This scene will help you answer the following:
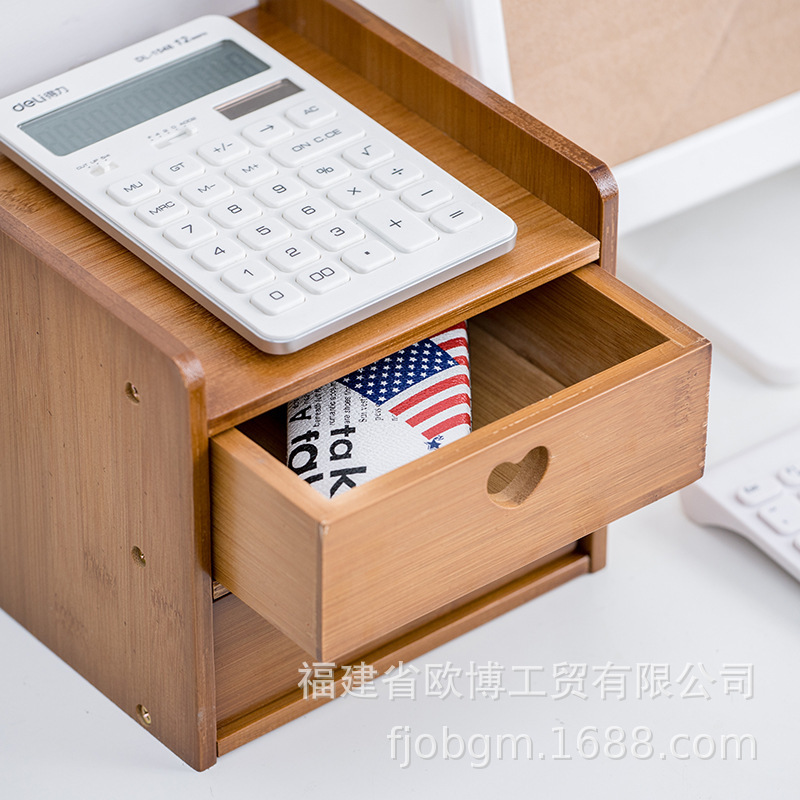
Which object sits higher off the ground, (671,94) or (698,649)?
(671,94)

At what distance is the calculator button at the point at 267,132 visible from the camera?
2.77 ft

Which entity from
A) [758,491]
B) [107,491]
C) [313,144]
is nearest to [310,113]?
[313,144]

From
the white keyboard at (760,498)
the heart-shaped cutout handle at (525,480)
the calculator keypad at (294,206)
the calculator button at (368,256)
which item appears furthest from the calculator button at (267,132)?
the white keyboard at (760,498)

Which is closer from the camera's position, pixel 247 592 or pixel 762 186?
pixel 247 592

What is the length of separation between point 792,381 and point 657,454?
312 mm

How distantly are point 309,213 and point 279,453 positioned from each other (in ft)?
0.42

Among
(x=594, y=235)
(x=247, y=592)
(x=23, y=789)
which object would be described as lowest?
(x=23, y=789)

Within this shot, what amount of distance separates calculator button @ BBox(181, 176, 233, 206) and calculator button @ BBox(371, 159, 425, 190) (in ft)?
0.26

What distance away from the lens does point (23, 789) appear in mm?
805

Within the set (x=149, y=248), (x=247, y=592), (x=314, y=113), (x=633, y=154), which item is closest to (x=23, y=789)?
(x=247, y=592)

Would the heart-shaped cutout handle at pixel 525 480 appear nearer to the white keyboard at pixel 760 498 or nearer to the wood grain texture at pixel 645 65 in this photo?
the white keyboard at pixel 760 498

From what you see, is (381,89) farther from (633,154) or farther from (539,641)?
(539,641)

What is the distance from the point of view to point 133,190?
0.81 metres

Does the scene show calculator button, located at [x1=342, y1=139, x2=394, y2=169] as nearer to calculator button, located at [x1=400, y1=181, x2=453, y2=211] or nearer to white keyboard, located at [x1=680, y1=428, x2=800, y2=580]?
calculator button, located at [x1=400, y1=181, x2=453, y2=211]
